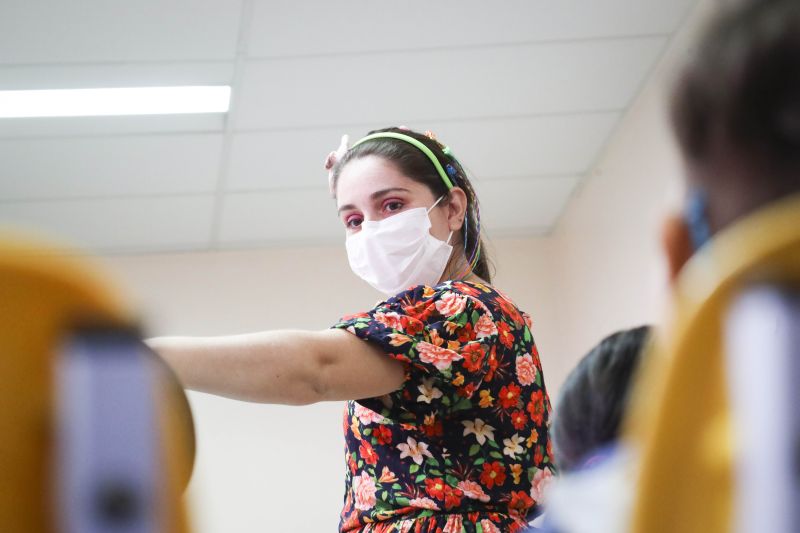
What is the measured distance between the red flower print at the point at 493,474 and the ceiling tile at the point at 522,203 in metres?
2.90

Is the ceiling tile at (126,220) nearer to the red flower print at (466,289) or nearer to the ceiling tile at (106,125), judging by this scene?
the ceiling tile at (106,125)

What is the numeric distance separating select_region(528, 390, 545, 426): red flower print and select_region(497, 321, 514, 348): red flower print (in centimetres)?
9

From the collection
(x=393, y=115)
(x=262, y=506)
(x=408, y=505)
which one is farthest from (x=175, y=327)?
(x=408, y=505)

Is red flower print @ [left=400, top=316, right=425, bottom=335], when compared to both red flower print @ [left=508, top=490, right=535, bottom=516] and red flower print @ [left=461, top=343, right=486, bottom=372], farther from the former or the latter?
red flower print @ [left=508, top=490, right=535, bottom=516]

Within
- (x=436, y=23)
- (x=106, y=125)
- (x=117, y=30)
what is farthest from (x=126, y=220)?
(x=436, y=23)

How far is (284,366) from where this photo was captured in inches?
41.1

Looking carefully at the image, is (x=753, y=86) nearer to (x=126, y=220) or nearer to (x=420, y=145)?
(x=420, y=145)

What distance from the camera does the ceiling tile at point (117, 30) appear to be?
8.80 feet

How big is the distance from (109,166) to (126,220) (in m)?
0.53

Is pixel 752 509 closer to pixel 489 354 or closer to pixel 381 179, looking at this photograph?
pixel 489 354

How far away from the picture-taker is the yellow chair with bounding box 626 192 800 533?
0.38 m

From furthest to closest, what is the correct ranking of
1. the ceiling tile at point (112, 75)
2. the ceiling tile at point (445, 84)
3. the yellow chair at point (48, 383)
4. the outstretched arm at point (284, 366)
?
the ceiling tile at point (445, 84), the ceiling tile at point (112, 75), the outstretched arm at point (284, 366), the yellow chair at point (48, 383)

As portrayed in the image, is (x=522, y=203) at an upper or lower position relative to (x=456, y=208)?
upper

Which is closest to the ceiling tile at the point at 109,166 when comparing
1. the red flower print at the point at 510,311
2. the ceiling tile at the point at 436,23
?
the ceiling tile at the point at 436,23
